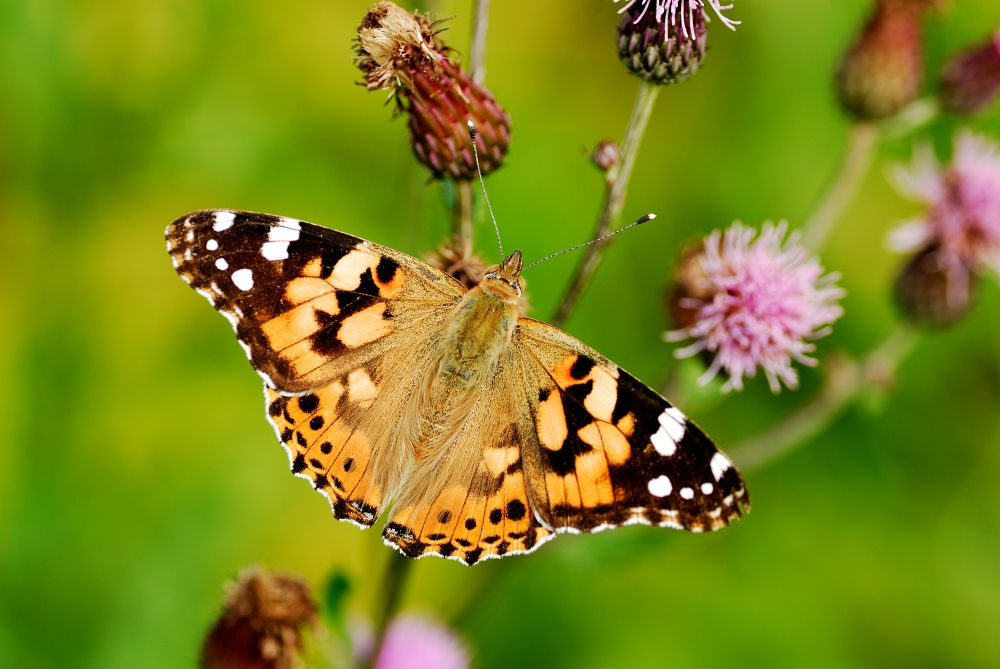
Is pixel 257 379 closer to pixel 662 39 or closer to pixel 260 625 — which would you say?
pixel 260 625

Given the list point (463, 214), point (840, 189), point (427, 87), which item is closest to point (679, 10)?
point (427, 87)

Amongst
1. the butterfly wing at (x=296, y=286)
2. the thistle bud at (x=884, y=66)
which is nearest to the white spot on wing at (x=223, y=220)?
the butterfly wing at (x=296, y=286)

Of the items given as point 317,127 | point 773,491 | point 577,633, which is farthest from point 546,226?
point 577,633

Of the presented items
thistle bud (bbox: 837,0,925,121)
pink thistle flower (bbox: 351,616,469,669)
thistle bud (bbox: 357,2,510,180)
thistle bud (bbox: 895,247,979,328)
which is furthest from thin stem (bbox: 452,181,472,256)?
thistle bud (bbox: 895,247,979,328)

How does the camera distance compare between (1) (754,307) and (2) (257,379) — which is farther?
(2) (257,379)

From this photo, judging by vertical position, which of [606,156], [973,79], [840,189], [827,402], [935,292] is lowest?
[606,156]

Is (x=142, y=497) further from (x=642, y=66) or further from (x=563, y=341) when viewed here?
(x=642, y=66)

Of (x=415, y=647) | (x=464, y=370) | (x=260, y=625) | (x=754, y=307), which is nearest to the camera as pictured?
(x=464, y=370)
